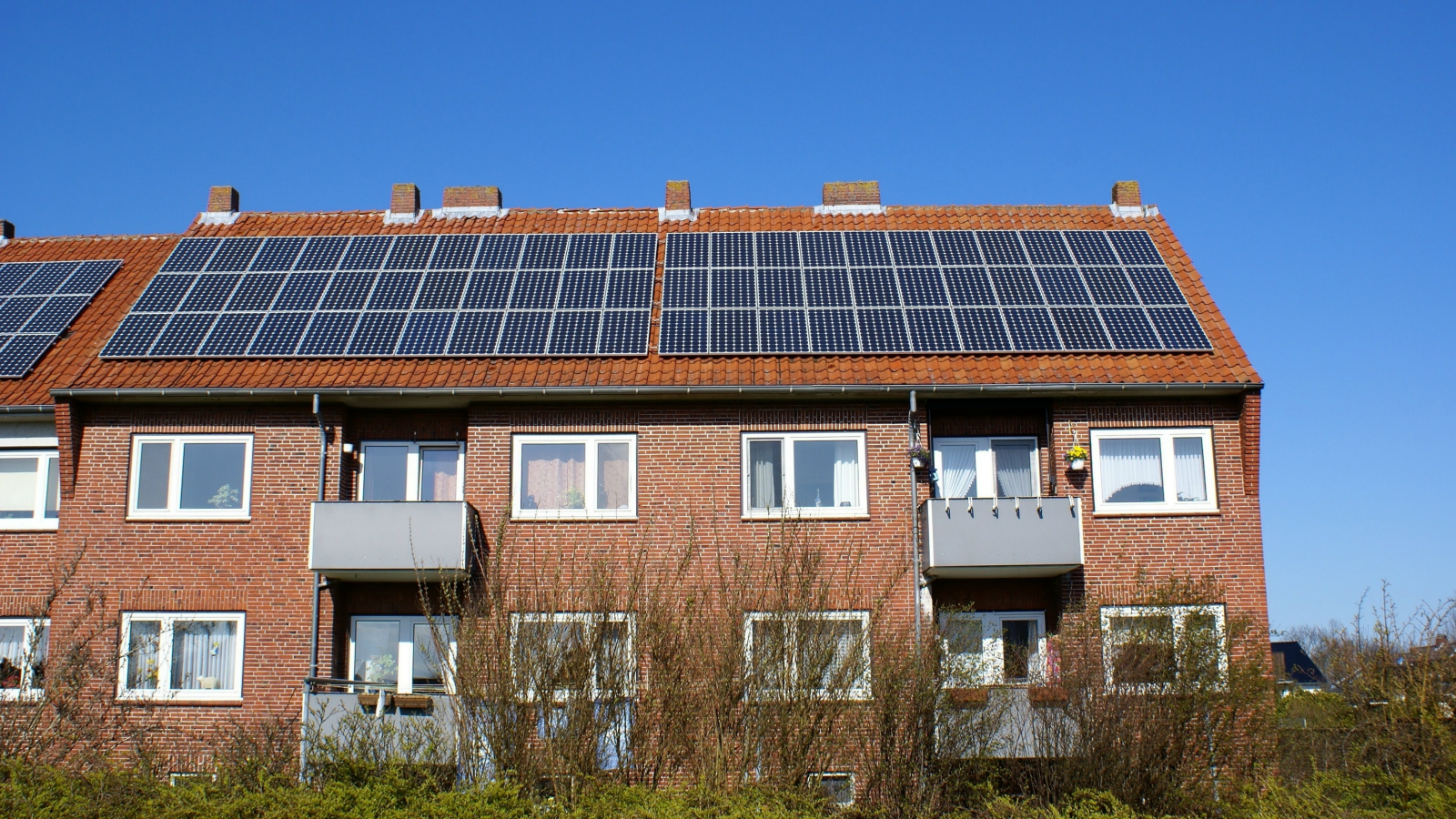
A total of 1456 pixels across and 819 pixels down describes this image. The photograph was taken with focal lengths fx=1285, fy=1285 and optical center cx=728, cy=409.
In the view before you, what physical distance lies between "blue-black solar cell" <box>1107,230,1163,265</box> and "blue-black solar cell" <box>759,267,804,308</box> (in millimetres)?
5518

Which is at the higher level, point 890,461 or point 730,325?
point 730,325

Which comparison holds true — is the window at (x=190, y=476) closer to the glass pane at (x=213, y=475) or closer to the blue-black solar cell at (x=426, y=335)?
the glass pane at (x=213, y=475)

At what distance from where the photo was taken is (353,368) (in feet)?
A: 61.7

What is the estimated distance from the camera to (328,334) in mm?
19469

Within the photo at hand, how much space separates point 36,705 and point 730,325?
1057 centimetres

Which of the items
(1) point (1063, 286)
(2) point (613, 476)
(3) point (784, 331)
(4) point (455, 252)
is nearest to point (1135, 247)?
(1) point (1063, 286)

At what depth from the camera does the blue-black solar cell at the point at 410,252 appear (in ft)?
70.7

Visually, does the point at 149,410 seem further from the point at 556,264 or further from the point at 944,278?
the point at 944,278

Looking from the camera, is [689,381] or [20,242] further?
[20,242]

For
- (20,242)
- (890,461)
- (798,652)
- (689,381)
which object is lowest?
(798,652)

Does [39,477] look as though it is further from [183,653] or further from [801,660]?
[801,660]

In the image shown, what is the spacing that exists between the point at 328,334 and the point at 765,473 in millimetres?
6982

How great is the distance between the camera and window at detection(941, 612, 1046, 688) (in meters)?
15.5

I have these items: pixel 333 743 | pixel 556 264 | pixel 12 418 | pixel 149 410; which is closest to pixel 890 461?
pixel 556 264
